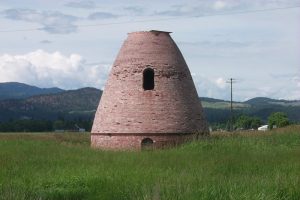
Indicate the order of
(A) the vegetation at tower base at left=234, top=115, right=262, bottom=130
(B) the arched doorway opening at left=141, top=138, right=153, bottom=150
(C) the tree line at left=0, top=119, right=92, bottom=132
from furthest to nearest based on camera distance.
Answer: (A) the vegetation at tower base at left=234, top=115, right=262, bottom=130 → (C) the tree line at left=0, top=119, right=92, bottom=132 → (B) the arched doorway opening at left=141, top=138, right=153, bottom=150

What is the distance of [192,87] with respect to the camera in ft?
81.4

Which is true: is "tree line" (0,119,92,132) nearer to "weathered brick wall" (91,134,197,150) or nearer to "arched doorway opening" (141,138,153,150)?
Answer: "weathered brick wall" (91,134,197,150)

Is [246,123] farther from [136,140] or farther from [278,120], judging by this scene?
[136,140]

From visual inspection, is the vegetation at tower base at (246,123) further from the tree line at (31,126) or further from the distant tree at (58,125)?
the distant tree at (58,125)

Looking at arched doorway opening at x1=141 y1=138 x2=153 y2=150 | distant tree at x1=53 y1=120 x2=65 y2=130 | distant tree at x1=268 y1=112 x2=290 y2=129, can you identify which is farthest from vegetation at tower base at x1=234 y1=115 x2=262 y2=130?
arched doorway opening at x1=141 y1=138 x2=153 y2=150

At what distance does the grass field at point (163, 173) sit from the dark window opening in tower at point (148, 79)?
13.4ft

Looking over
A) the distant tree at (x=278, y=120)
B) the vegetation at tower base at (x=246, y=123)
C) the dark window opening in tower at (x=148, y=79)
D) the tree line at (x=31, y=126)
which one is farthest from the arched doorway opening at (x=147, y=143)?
the vegetation at tower base at (x=246, y=123)

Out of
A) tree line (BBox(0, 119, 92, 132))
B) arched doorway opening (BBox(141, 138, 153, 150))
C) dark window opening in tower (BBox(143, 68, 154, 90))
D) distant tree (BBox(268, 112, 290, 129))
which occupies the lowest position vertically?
tree line (BBox(0, 119, 92, 132))

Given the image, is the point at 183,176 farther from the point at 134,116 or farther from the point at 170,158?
the point at 134,116

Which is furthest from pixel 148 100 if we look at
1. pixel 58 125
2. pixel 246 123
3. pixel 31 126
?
pixel 58 125

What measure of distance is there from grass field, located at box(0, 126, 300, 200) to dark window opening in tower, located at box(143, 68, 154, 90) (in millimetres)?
4079

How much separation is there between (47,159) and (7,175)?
388 cm

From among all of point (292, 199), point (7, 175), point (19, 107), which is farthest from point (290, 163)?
point (19, 107)

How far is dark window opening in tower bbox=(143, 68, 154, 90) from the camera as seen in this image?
24.6m
